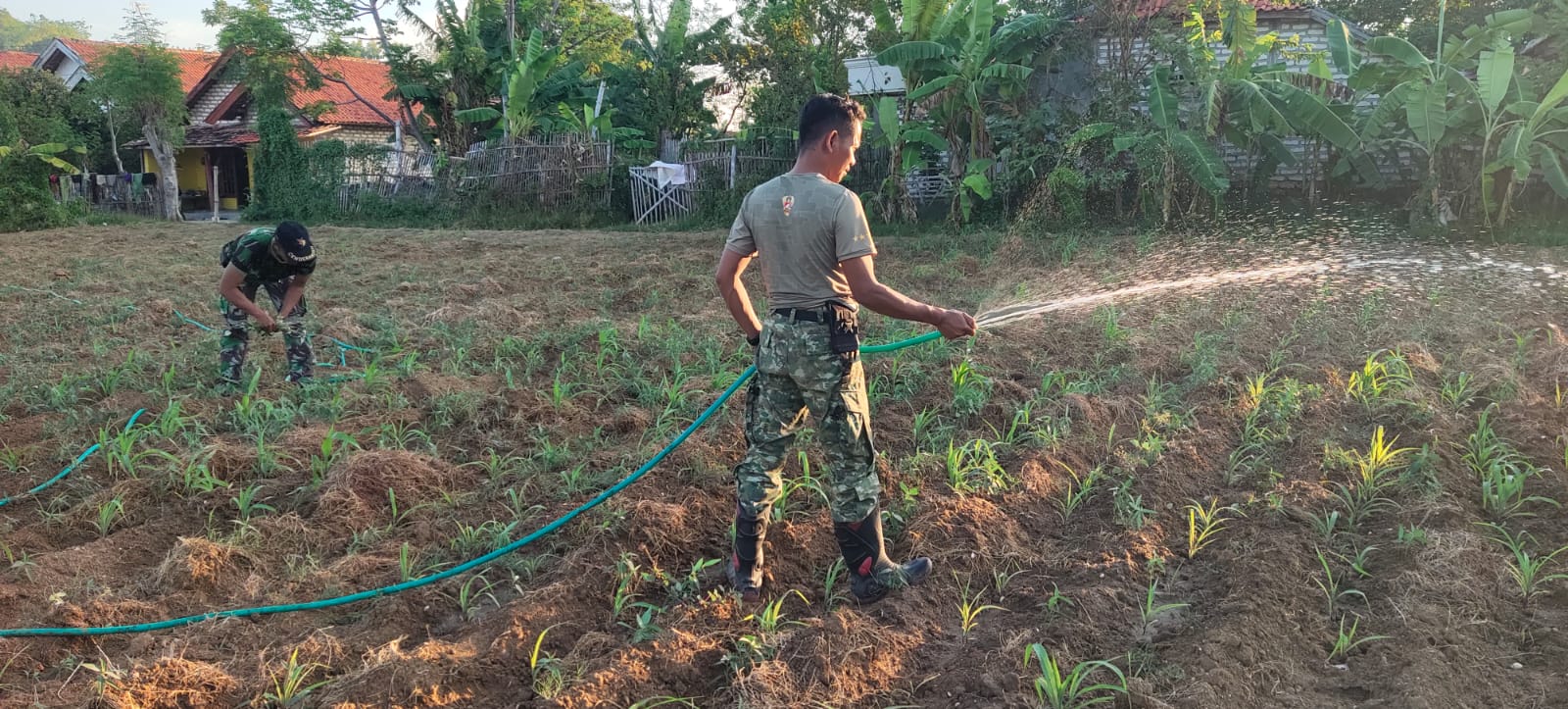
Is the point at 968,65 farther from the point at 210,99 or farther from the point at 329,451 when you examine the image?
the point at 210,99

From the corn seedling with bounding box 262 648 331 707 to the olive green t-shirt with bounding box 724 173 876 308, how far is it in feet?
6.28

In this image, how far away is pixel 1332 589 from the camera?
3.30 metres

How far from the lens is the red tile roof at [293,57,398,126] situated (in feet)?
87.2

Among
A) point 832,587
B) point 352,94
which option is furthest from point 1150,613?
point 352,94

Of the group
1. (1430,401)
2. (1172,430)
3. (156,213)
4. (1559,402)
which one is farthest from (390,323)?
(156,213)

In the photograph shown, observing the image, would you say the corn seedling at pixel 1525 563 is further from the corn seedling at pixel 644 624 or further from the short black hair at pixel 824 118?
the corn seedling at pixel 644 624

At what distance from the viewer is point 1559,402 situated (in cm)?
492

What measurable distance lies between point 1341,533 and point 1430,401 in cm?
187

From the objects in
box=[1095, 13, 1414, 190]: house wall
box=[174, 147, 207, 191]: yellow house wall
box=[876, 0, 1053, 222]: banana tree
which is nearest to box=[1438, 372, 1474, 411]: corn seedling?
box=[876, 0, 1053, 222]: banana tree

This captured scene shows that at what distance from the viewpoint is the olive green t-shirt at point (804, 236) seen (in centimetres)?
313

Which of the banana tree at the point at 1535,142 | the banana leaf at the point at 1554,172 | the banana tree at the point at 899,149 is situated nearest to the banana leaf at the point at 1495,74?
the banana tree at the point at 1535,142

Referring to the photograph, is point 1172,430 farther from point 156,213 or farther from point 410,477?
point 156,213

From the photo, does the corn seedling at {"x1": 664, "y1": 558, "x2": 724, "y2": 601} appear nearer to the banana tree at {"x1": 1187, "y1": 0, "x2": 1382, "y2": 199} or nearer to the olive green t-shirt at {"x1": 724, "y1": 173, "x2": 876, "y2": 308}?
the olive green t-shirt at {"x1": 724, "y1": 173, "x2": 876, "y2": 308}

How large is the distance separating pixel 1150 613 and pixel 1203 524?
91cm
